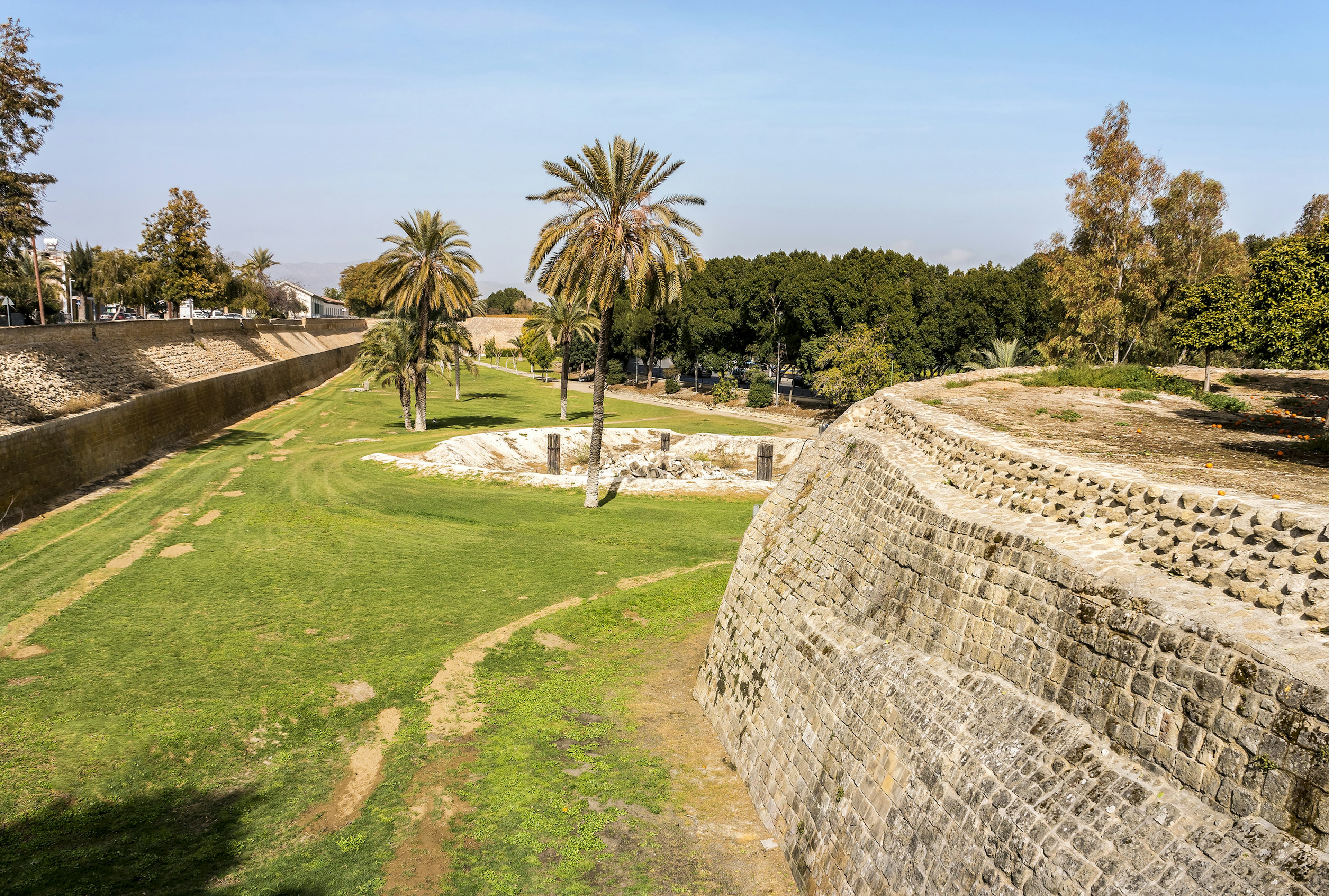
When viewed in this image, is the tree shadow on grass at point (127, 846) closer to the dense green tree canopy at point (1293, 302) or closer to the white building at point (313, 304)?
the dense green tree canopy at point (1293, 302)

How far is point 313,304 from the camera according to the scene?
421ft

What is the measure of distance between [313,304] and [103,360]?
102 m

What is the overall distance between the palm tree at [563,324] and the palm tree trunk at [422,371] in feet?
33.9

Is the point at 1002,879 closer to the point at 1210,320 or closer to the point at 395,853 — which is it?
the point at 395,853

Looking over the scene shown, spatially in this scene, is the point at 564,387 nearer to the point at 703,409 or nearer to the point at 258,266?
the point at 703,409

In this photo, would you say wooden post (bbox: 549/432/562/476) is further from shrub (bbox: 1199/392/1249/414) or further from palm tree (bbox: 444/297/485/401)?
shrub (bbox: 1199/392/1249/414)

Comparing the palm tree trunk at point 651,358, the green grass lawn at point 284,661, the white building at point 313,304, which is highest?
the white building at point 313,304

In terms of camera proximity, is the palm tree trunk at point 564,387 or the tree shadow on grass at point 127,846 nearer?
the tree shadow on grass at point 127,846

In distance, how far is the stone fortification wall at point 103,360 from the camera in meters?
27.0

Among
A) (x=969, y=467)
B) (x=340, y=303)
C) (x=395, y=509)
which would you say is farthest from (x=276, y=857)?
(x=340, y=303)

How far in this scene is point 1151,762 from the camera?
5.97m

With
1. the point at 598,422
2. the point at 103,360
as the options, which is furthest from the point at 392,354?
the point at 598,422

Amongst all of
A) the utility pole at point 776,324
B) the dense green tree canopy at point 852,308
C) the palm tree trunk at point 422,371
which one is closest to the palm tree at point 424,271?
the palm tree trunk at point 422,371

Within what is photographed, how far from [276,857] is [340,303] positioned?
157 metres
